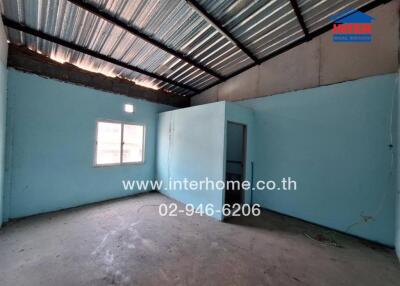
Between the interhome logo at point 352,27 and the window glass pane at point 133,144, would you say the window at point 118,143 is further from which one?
the interhome logo at point 352,27

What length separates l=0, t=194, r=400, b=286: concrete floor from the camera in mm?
1987

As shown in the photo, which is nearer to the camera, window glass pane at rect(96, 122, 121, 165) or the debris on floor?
the debris on floor

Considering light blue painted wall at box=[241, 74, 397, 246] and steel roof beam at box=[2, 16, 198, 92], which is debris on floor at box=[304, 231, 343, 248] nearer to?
light blue painted wall at box=[241, 74, 397, 246]

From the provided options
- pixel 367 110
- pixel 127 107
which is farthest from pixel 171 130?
pixel 367 110

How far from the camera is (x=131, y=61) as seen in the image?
3963mm

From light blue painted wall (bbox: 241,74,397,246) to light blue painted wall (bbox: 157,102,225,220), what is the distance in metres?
1.40

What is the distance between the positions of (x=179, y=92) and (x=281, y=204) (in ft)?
14.4

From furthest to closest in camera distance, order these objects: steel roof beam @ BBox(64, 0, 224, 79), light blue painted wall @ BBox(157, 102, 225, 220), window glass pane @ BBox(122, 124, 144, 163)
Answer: window glass pane @ BBox(122, 124, 144, 163) < light blue painted wall @ BBox(157, 102, 225, 220) < steel roof beam @ BBox(64, 0, 224, 79)

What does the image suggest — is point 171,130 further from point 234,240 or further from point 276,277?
point 276,277

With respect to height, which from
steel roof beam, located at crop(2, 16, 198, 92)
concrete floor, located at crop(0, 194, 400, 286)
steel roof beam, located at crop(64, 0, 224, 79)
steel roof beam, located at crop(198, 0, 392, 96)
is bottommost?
concrete floor, located at crop(0, 194, 400, 286)

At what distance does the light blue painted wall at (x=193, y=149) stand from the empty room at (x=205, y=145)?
1.7 inches

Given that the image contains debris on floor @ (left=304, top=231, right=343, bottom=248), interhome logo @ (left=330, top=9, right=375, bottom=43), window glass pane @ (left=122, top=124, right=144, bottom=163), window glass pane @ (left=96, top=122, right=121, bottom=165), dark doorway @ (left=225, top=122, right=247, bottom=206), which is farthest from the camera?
dark doorway @ (left=225, top=122, right=247, bottom=206)

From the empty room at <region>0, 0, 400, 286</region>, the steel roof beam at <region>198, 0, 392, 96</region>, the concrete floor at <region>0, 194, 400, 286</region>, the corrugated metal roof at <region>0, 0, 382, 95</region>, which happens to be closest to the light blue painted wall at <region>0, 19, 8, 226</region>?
the empty room at <region>0, 0, 400, 286</region>

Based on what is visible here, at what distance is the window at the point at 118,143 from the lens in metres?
4.30
